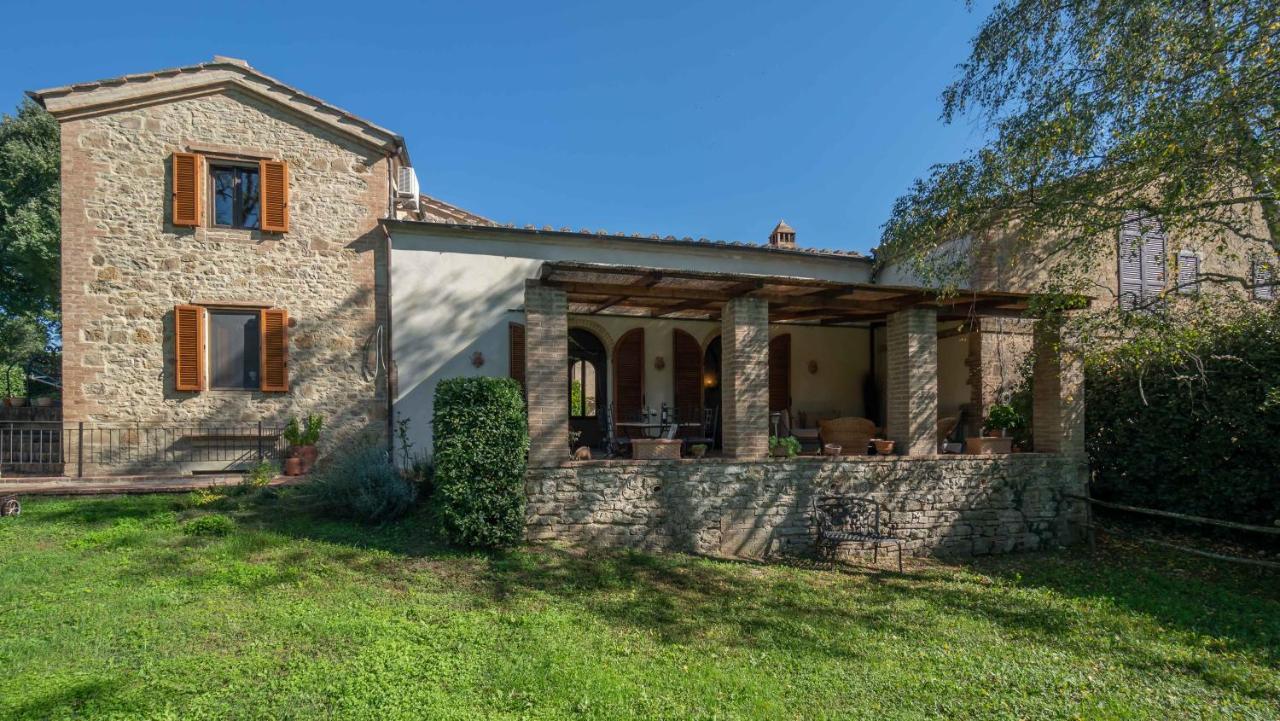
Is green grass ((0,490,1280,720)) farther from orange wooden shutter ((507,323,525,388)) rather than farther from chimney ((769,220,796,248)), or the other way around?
chimney ((769,220,796,248))

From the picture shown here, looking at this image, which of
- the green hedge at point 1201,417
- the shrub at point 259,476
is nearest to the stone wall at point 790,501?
the green hedge at point 1201,417

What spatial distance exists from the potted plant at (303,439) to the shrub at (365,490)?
232cm

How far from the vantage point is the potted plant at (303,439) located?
32.5 feet

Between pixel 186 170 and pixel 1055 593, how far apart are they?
14.4 metres

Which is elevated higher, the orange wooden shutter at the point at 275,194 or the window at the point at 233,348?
the orange wooden shutter at the point at 275,194

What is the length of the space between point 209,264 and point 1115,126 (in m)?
13.6

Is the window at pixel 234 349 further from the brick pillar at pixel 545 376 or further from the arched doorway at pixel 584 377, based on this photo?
the brick pillar at pixel 545 376

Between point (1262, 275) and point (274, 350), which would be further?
point (274, 350)

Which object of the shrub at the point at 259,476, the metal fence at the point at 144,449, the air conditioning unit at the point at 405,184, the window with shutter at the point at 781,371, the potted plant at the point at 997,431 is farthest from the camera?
the window with shutter at the point at 781,371

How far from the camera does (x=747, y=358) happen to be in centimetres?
752

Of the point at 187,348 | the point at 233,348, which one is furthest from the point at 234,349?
the point at 187,348

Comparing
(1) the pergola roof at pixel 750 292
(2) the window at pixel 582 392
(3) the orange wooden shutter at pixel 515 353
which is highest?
(1) the pergola roof at pixel 750 292

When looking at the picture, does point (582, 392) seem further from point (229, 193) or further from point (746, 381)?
point (229, 193)

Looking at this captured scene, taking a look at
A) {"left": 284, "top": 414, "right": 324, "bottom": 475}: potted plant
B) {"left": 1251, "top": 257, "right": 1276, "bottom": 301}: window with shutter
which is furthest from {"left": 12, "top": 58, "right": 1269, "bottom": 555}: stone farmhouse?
{"left": 1251, "top": 257, "right": 1276, "bottom": 301}: window with shutter
